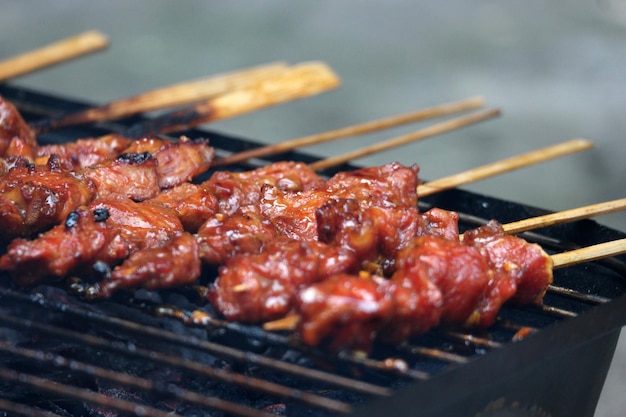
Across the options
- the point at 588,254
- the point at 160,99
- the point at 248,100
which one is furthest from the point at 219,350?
the point at 160,99

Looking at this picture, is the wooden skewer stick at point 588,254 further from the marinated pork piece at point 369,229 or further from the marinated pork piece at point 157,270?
the marinated pork piece at point 157,270

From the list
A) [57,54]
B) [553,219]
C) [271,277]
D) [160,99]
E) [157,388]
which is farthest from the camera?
[57,54]

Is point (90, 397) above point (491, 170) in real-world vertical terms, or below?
below

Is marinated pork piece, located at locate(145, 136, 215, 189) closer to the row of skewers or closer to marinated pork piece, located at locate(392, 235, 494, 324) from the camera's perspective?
the row of skewers

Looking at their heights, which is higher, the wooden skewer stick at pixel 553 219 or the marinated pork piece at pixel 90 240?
the wooden skewer stick at pixel 553 219

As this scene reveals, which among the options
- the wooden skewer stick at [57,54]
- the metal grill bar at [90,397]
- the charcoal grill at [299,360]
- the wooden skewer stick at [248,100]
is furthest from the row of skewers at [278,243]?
the wooden skewer stick at [57,54]

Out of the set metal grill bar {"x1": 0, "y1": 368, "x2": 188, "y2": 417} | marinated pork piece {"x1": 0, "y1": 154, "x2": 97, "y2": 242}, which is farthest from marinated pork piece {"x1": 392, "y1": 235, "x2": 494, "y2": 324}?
marinated pork piece {"x1": 0, "y1": 154, "x2": 97, "y2": 242}

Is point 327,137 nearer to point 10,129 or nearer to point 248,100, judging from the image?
point 248,100
